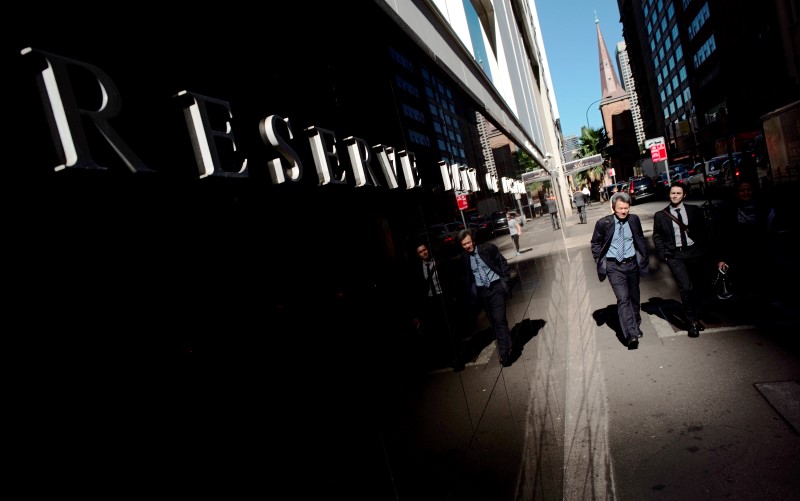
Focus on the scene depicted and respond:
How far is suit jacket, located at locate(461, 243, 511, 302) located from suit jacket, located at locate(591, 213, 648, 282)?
106 centimetres

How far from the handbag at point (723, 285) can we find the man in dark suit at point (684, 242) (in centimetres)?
120

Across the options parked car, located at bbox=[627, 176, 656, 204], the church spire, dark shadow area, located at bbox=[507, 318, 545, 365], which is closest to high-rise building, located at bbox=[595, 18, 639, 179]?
the church spire

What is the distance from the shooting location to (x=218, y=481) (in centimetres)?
136

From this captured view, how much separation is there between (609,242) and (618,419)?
7.29 feet

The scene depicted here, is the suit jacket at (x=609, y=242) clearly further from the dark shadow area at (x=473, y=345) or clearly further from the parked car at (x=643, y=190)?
the parked car at (x=643, y=190)

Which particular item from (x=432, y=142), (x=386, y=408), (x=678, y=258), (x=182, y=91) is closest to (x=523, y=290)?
(x=678, y=258)

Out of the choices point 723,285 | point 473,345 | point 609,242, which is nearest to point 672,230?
point 609,242

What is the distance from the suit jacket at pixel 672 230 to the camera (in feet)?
17.3

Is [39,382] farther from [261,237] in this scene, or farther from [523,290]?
[523,290]

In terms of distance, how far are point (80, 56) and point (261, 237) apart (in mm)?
795

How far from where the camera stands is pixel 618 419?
375 centimetres

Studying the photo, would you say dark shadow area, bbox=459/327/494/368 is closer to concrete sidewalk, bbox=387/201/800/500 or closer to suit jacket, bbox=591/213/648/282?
concrete sidewalk, bbox=387/201/800/500

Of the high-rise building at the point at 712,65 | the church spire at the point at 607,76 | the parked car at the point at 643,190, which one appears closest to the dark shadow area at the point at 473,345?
the high-rise building at the point at 712,65

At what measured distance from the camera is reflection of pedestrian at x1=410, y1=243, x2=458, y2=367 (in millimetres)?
3156
